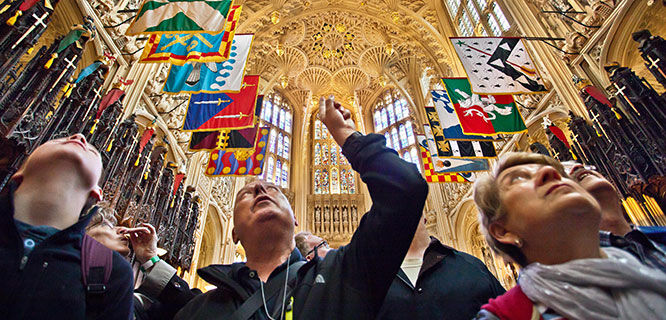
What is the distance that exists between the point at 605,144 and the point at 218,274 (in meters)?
7.60

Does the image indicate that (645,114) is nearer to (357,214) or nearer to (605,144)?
(605,144)

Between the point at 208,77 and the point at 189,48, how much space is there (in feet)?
2.57

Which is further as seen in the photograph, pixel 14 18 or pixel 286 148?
pixel 286 148

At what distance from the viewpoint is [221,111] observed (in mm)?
6625

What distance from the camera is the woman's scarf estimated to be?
31.2 inches

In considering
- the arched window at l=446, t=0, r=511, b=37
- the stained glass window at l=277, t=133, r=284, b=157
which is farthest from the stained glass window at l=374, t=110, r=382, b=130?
the arched window at l=446, t=0, r=511, b=37

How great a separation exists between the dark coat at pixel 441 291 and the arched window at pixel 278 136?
15806mm

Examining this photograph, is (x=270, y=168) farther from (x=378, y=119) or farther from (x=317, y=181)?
(x=378, y=119)

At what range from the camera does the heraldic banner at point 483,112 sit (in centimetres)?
677

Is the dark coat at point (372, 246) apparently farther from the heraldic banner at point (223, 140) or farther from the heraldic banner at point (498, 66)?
the heraldic banner at point (223, 140)

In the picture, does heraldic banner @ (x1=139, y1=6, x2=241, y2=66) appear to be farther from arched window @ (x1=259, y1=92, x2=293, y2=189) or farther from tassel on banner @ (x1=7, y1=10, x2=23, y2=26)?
arched window @ (x1=259, y1=92, x2=293, y2=189)

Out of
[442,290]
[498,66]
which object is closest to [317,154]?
[498,66]

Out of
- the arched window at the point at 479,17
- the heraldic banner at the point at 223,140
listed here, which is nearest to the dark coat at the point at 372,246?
the heraldic banner at the point at 223,140

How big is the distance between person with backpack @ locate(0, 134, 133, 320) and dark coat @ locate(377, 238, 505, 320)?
4.12ft
